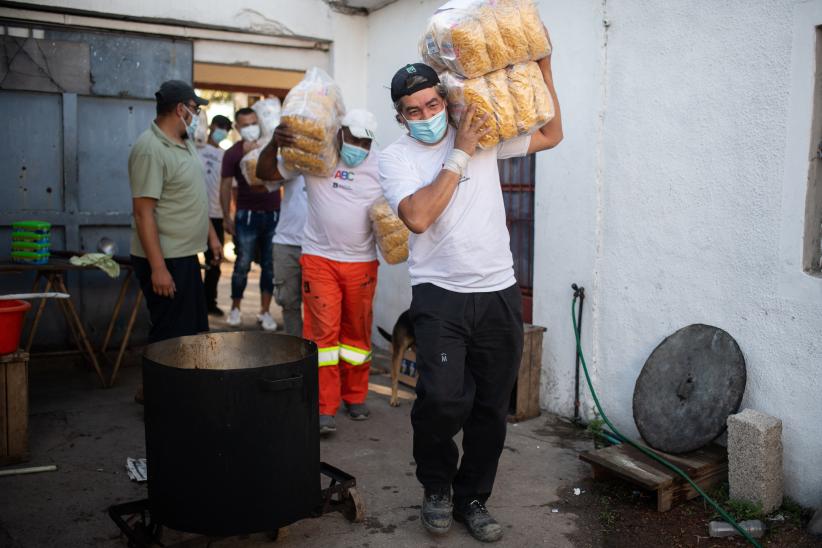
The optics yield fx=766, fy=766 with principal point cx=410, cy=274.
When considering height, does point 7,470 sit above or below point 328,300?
below

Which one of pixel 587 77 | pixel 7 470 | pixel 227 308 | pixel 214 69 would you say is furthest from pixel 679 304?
pixel 214 69

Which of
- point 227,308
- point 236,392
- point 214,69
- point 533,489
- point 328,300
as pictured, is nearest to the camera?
point 236,392

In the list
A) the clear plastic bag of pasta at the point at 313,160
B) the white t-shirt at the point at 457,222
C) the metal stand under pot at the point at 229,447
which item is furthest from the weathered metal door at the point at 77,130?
the white t-shirt at the point at 457,222

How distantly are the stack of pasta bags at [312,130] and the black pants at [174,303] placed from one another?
1.02 metres

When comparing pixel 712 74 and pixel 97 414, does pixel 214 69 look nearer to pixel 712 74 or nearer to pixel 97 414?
pixel 97 414

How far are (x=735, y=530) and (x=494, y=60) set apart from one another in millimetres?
2585

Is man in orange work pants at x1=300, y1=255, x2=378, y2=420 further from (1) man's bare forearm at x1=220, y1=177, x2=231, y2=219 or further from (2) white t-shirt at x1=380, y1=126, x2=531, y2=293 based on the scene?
(1) man's bare forearm at x1=220, y1=177, x2=231, y2=219

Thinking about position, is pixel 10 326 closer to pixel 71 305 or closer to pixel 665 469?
pixel 71 305

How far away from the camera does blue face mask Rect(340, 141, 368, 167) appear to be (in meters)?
5.18

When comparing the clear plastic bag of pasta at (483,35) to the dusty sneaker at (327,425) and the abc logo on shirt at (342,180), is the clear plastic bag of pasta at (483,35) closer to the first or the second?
the abc logo on shirt at (342,180)

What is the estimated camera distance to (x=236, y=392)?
3166mm

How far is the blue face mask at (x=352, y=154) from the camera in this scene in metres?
5.18

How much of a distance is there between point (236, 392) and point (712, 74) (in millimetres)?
3134

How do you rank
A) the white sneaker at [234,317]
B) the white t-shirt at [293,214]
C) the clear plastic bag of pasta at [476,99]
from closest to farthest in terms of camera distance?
the clear plastic bag of pasta at [476,99] → the white t-shirt at [293,214] → the white sneaker at [234,317]
